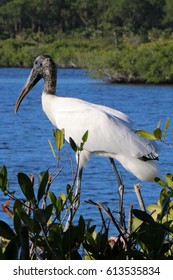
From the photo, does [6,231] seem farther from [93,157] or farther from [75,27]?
[75,27]

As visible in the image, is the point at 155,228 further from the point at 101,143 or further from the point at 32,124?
the point at 32,124

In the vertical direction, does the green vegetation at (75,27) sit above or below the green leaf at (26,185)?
below

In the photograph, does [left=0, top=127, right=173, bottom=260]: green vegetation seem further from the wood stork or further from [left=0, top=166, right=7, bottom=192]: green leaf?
the wood stork

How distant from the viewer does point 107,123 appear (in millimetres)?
5684

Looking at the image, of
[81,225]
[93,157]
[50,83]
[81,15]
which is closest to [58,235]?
[81,225]

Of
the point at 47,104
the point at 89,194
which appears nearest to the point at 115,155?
the point at 47,104

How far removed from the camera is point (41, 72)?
6.11 m

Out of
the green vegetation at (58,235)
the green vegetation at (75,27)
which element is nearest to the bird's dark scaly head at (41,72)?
the green vegetation at (58,235)

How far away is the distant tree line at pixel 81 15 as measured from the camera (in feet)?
294

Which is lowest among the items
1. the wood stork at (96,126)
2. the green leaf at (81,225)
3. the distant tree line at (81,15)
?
the distant tree line at (81,15)

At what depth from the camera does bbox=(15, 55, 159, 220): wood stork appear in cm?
545

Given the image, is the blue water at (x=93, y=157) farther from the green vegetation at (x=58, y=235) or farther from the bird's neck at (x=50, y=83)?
the green vegetation at (x=58, y=235)

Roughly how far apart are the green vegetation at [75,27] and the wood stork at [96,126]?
178 feet

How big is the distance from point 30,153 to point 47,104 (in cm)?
1054
